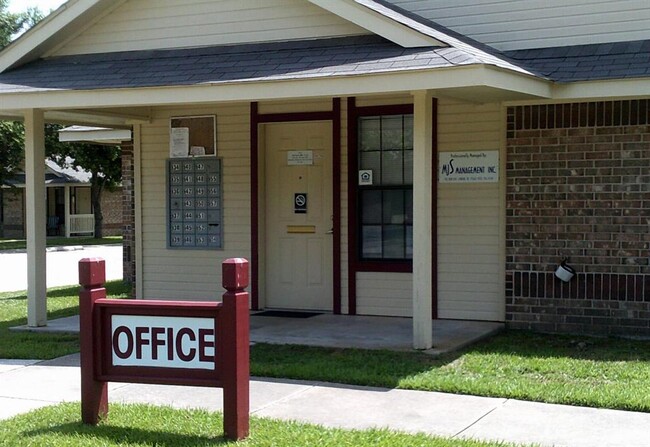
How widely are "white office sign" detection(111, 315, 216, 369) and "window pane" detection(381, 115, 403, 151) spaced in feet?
18.5

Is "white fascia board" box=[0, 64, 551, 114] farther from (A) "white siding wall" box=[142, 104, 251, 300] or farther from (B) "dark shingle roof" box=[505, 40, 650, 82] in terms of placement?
(A) "white siding wall" box=[142, 104, 251, 300]

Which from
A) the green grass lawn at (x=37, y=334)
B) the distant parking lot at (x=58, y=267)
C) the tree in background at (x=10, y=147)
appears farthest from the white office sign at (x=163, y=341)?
the tree in background at (x=10, y=147)

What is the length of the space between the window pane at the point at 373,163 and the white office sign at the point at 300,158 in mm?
760

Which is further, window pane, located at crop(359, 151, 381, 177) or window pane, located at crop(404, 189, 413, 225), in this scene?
window pane, located at crop(359, 151, 381, 177)

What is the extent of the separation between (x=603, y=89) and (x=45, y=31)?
672 centimetres

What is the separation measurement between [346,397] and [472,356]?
1925 millimetres

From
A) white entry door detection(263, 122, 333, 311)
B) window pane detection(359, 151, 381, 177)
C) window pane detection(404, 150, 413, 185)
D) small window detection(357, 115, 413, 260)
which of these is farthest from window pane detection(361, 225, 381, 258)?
window pane detection(404, 150, 413, 185)

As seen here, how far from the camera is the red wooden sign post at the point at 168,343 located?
20.4 ft

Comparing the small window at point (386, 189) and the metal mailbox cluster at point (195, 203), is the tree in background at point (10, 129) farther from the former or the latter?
the small window at point (386, 189)

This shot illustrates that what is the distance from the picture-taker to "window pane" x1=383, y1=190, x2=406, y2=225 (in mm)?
11469

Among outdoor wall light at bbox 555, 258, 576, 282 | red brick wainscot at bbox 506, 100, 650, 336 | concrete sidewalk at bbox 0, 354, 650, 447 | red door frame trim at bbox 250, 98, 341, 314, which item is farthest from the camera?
red door frame trim at bbox 250, 98, 341, 314

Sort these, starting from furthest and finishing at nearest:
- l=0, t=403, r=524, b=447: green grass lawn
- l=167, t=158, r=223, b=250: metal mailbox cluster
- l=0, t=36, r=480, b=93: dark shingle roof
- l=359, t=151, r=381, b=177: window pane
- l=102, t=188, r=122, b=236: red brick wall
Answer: l=102, t=188, r=122, b=236: red brick wall
l=167, t=158, r=223, b=250: metal mailbox cluster
l=359, t=151, r=381, b=177: window pane
l=0, t=36, r=480, b=93: dark shingle roof
l=0, t=403, r=524, b=447: green grass lawn

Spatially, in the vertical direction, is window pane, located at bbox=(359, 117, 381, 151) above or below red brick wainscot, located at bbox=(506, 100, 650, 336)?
above

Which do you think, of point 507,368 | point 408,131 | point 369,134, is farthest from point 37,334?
point 507,368
